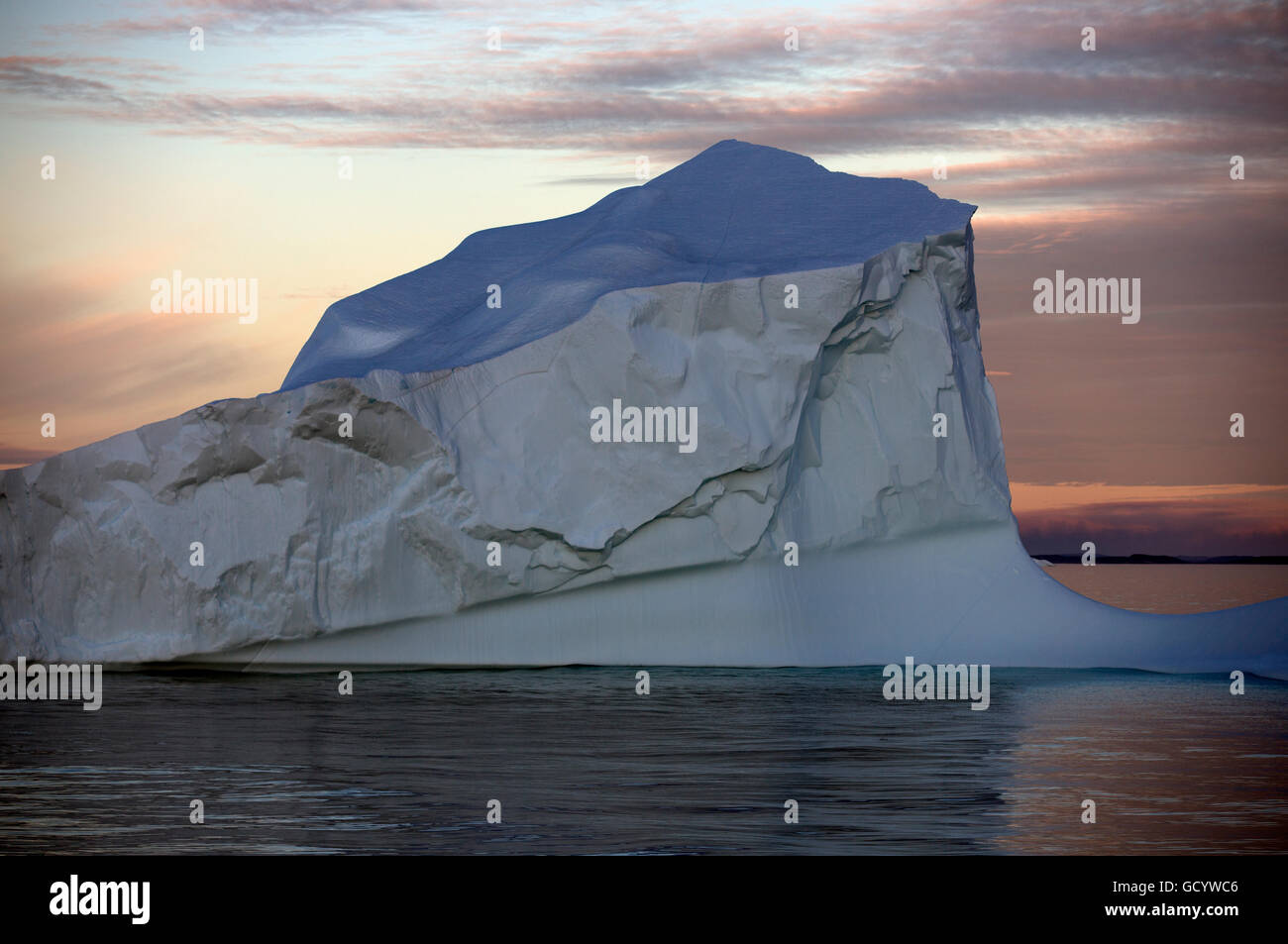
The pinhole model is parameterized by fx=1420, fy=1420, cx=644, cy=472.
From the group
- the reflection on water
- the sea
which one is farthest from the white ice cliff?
the reflection on water

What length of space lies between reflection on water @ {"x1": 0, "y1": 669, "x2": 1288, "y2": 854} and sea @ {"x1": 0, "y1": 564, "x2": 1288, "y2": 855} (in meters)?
0.03

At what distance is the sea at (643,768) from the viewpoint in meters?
7.46

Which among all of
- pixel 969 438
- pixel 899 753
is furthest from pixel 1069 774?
pixel 969 438

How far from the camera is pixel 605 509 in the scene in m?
14.7

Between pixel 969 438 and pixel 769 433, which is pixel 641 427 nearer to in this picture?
pixel 769 433

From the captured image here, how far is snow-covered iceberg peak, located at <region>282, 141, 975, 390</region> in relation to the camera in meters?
15.4

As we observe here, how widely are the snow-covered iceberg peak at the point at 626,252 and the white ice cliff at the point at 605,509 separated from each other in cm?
8

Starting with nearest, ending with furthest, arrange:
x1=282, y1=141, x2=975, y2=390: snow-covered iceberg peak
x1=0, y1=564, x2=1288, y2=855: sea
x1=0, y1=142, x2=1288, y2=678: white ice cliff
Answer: x1=0, y1=564, x2=1288, y2=855: sea → x1=0, y1=142, x2=1288, y2=678: white ice cliff → x1=282, y1=141, x2=975, y2=390: snow-covered iceberg peak

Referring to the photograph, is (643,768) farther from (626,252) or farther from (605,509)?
(626,252)

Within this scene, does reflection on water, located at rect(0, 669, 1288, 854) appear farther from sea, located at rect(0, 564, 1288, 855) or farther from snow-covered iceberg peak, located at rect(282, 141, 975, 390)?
snow-covered iceberg peak, located at rect(282, 141, 975, 390)

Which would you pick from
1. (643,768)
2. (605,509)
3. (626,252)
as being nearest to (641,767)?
(643,768)

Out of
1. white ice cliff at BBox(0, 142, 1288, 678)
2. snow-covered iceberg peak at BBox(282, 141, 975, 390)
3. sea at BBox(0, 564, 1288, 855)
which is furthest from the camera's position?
snow-covered iceberg peak at BBox(282, 141, 975, 390)

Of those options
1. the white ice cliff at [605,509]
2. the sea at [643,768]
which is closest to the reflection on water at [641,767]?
the sea at [643,768]

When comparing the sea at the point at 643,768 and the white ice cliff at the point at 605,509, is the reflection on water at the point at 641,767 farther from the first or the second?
the white ice cliff at the point at 605,509
